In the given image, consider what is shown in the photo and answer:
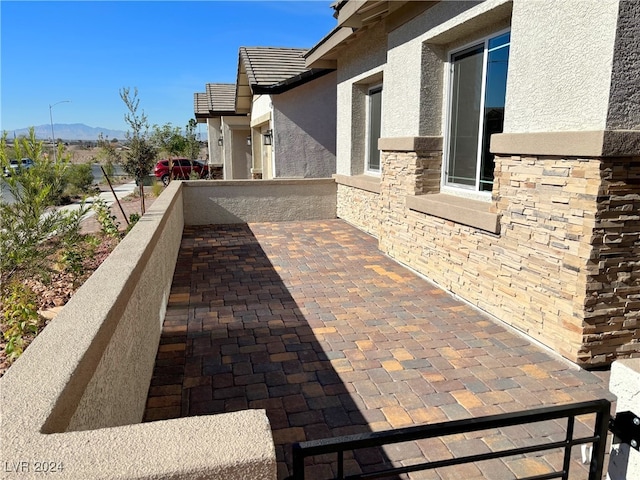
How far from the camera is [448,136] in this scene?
23.6 feet

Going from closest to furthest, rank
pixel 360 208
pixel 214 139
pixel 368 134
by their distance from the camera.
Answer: pixel 368 134 < pixel 360 208 < pixel 214 139

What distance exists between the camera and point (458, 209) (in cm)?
609

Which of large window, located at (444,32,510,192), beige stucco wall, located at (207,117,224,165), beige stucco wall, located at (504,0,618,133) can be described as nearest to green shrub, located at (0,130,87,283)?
beige stucco wall, located at (504,0,618,133)

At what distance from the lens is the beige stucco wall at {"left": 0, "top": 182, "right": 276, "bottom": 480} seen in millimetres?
1416

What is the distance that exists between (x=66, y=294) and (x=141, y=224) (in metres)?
2.95

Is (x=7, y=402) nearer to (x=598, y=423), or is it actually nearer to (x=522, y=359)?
(x=598, y=423)

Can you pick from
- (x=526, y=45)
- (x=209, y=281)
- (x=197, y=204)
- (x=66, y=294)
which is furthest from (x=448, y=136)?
(x=197, y=204)

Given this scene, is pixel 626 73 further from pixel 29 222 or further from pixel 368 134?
pixel 368 134

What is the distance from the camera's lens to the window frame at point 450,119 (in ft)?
20.3

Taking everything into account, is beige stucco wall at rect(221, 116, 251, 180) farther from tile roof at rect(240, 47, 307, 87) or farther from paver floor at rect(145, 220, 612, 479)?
paver floor at rect(145, 220, 612, 479)

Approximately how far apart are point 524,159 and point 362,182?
5649 millimetres

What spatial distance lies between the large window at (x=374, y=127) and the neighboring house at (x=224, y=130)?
14.9m

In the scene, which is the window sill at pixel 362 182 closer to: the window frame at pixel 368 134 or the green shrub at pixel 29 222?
the window frame at pixel 368 134

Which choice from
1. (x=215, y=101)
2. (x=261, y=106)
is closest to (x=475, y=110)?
(x=261, y=106)
